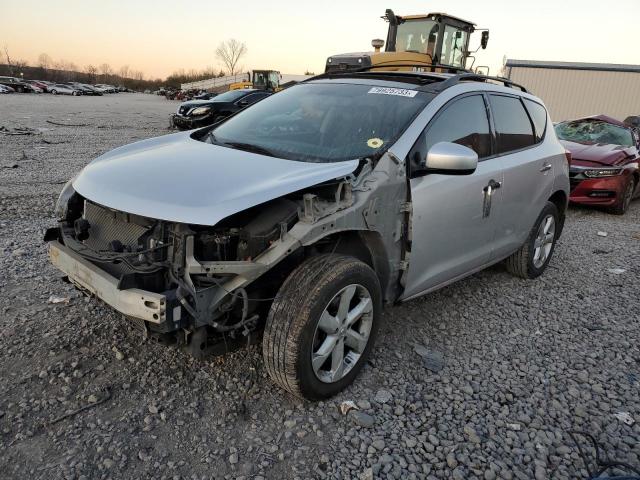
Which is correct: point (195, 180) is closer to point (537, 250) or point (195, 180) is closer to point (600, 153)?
point (537, 250)

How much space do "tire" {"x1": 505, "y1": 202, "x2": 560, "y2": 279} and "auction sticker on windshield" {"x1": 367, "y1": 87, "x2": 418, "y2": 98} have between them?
188 centimetres

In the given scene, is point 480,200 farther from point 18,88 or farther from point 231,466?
point 18,88

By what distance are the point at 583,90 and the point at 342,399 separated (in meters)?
27.0

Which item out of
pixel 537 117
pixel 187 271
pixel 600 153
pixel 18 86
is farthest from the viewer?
pixel 18 86

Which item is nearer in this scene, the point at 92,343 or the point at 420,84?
the point at 92,343

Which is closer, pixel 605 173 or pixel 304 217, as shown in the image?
pixel 304 217

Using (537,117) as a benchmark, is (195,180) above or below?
below

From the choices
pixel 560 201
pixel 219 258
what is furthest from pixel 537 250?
pixel 219 258

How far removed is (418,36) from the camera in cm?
1094

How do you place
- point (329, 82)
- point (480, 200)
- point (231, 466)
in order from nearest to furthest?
point (231, 466) < point (480, 200) < point (329, 82)

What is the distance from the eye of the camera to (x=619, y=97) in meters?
24.4

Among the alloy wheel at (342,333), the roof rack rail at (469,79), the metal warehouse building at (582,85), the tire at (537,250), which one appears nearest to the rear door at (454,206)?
the roof rack rail at (469,79)

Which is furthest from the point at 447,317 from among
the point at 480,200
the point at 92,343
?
the point at 92,343

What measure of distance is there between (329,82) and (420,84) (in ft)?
2.43
